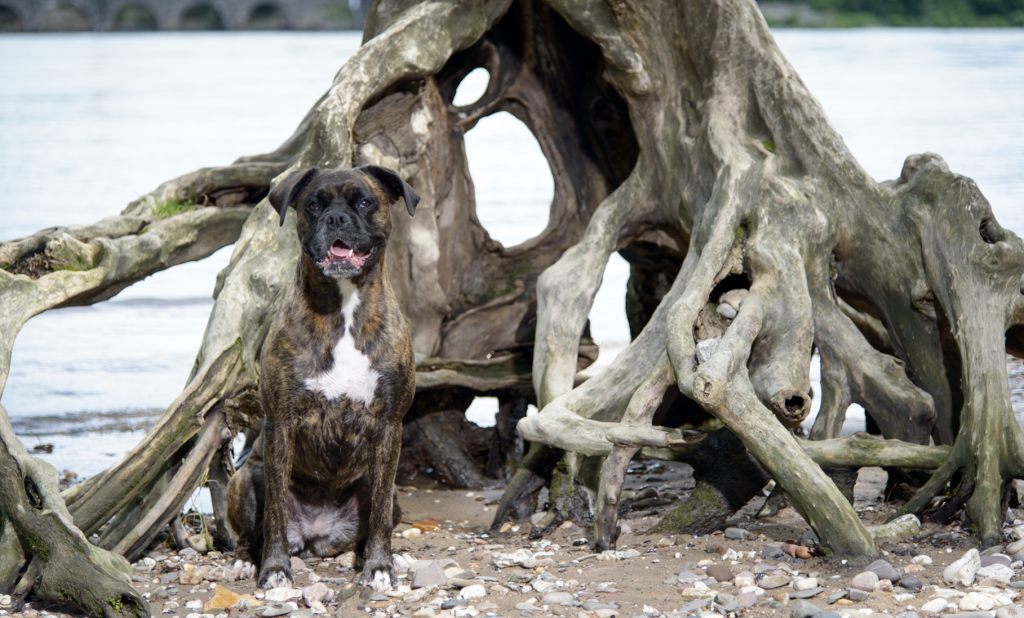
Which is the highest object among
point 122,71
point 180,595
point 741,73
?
point 122,71

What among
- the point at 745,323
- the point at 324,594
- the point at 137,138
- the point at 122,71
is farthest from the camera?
the point at 122,71

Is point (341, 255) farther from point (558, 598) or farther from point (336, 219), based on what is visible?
point (558, 598)

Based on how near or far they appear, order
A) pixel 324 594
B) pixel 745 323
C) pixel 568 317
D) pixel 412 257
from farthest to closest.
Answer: pixel 412 257 < pixel 568 317 < pixel 745 323 < pixel 324 594

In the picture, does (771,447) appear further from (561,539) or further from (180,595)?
(180,595)

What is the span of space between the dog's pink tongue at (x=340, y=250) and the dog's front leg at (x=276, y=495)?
78 centimetres

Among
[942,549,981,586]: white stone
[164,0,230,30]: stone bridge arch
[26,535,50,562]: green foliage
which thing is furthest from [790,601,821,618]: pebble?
[164,0,230,30]: stone bridge arch

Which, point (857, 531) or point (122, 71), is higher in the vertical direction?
point (122, 71)

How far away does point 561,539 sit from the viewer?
194 inches

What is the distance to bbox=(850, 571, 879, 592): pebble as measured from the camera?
400cm

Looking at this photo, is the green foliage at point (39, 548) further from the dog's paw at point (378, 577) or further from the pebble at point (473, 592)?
the pebble at point (473, 592)

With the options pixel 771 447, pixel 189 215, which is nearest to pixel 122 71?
pixel 189 215

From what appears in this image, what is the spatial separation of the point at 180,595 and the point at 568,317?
245 cm

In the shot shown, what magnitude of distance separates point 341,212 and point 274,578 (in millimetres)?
1531

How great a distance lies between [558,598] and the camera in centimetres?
403
